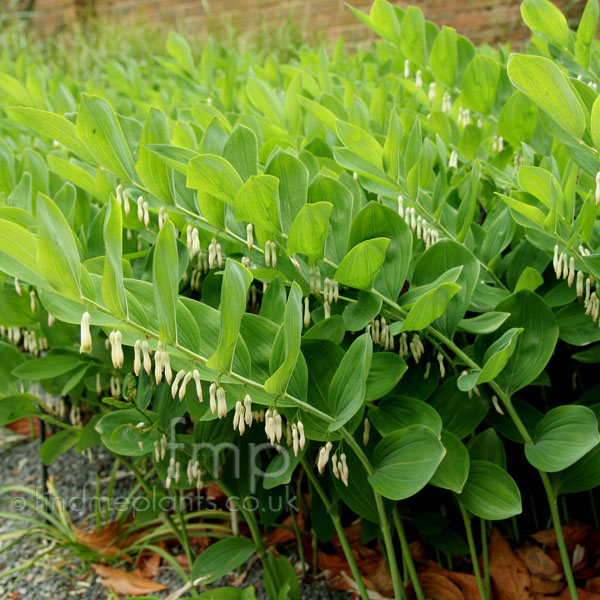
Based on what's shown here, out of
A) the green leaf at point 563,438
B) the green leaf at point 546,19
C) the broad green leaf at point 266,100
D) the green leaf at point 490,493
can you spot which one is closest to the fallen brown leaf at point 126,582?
the green leaf at point 490,493

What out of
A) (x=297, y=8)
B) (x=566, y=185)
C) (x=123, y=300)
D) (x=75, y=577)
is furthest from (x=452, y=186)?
(x=297, y=8)

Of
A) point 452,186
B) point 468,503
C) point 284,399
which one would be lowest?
point 468,503

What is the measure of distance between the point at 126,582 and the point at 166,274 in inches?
43.5

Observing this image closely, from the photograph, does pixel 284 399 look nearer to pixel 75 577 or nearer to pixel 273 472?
pixel 273 472

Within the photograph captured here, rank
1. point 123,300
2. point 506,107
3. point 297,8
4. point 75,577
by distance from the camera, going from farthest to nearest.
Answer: point 297,8 < point 75,577 < point 506,107 < point 123,300

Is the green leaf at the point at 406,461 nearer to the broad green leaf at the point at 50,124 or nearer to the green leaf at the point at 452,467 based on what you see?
the green leaf at the point at 452,467

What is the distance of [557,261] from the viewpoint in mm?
863

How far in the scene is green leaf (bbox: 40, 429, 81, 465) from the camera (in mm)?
1379

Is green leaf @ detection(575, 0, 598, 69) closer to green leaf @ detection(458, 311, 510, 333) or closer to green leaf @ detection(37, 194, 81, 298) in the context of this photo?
green leaf @ detection(458, 311, 510, 333)

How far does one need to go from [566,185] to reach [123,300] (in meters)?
0.59

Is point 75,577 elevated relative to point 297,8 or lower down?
lower down

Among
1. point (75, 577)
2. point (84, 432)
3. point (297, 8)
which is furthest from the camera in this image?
point (297, 8)

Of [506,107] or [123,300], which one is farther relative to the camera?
[506,107]

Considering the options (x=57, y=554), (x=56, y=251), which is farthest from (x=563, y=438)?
(x=57, y=554)
